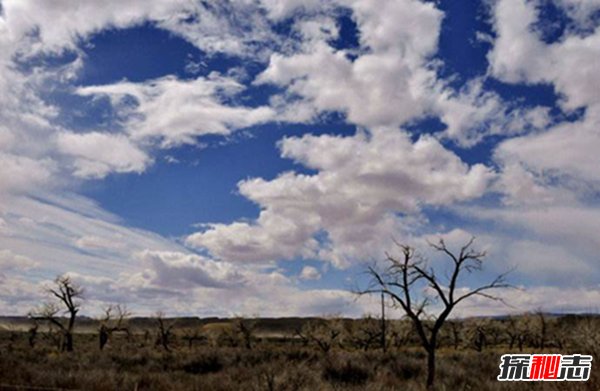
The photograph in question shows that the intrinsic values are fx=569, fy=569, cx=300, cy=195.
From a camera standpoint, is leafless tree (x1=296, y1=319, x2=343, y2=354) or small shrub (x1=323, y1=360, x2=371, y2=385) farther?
leafless tree (x1=296, y1=319, x2=343, y2=354)

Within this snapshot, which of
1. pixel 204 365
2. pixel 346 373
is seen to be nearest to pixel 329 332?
pixel 204 365

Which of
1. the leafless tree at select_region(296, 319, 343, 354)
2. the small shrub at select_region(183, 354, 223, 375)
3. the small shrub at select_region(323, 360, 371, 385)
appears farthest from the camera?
the leafless tree at select_region(296, 319, 343, 354)

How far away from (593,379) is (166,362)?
66.0 feet

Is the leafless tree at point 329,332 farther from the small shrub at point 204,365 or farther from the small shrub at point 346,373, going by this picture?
the small shrub at point 346,373

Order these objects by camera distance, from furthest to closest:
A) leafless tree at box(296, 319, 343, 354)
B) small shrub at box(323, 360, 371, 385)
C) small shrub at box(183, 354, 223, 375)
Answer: leafless tree at box(296, 319, 343, 354)
small shrub at box(183, 354, 223, 375)
small shrub at box(323, 360, 371, 385)

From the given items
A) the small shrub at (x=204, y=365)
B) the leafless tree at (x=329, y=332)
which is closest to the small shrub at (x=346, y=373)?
the small shrub at (x=204, y=365)

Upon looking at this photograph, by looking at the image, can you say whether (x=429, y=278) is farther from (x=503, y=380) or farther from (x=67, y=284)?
(x=67, y=284)

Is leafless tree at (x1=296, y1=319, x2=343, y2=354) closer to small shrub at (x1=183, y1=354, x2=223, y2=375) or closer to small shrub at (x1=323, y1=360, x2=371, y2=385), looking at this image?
small shrub at (x1=183, y1=354, x2=223, y2=375)

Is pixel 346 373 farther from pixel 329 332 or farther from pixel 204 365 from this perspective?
pixel 329 332

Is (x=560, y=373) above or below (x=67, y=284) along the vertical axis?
below

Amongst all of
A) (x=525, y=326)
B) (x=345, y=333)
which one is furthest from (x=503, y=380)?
(x=525, y=326)

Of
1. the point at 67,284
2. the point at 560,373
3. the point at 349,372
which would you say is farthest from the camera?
the point at 67,284

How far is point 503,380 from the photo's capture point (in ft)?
56.7

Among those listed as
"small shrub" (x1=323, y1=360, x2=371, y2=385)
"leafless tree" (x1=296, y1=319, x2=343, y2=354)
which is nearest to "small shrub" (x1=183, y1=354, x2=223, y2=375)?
"small shrub" (x1=323, y1=360, x2=371, y2=385)
